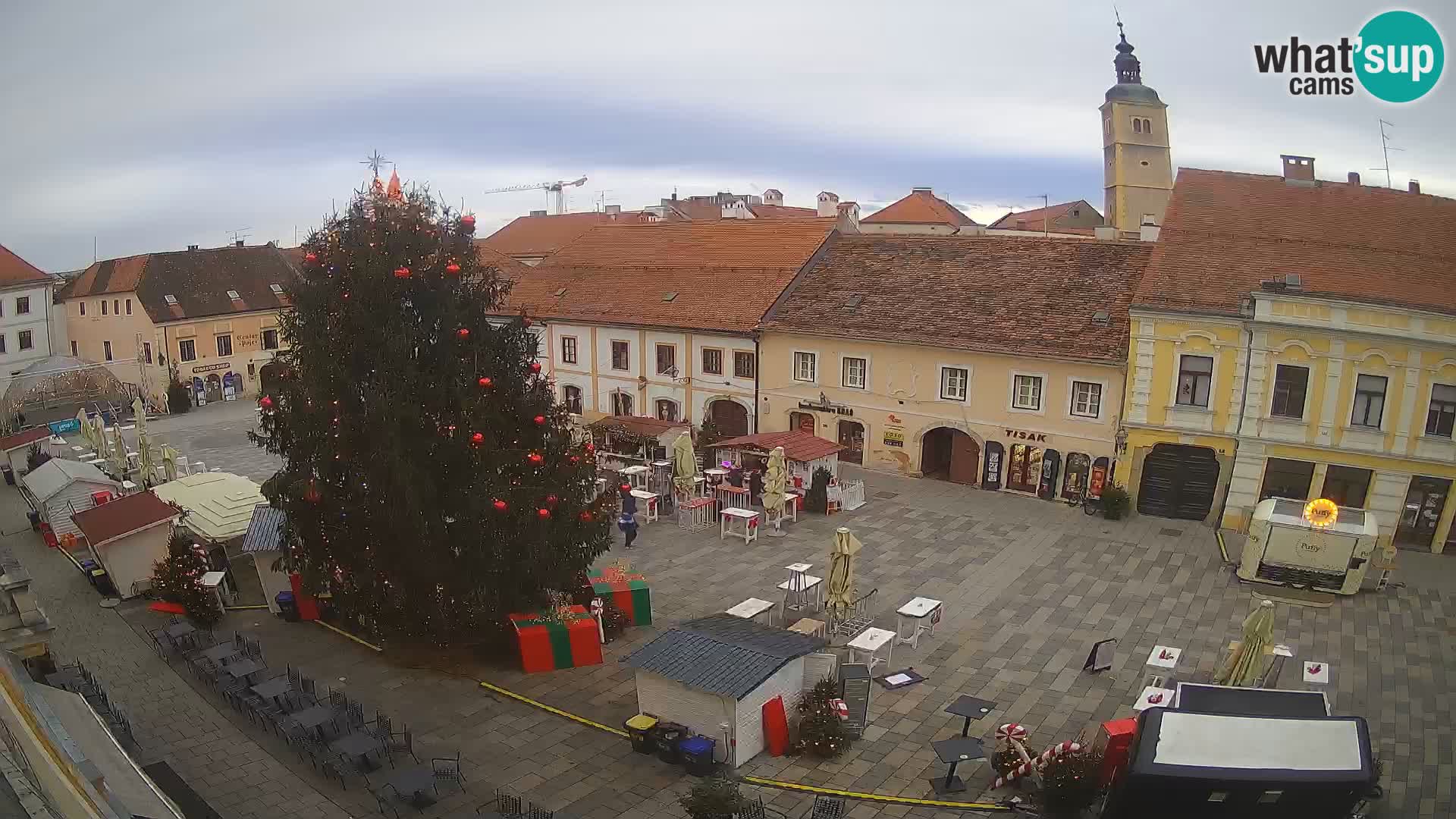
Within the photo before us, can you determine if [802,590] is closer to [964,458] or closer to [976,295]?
[964,458]

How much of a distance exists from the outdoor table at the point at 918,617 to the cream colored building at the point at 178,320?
39.5 metres

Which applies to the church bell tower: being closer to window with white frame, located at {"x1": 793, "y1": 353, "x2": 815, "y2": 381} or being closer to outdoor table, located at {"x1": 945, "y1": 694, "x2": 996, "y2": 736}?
window with white frame, located at {"x1": 793, "y1": 353, "x2": 815, "y2": 381}

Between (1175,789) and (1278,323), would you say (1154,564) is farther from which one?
(1175,789)

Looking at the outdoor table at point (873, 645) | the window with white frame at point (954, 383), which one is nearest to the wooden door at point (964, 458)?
the window with white frame at point (954, 383)

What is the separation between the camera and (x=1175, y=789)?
37.1 ft

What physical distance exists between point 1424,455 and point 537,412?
20891 mm

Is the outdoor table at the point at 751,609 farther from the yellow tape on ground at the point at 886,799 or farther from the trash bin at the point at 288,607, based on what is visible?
the trash bin at the point at 288,607

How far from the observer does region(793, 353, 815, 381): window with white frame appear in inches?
1259

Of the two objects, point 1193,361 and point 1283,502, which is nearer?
point 1283,502

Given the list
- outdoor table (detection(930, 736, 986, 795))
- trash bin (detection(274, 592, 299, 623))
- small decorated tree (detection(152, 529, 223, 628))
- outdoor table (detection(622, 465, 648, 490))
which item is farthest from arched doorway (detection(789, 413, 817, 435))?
outdoor table (detection(930, 736, 986, 795))

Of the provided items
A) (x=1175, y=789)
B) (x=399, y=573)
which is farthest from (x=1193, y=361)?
(x=399, y=573)

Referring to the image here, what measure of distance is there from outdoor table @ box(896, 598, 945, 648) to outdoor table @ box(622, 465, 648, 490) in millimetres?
11390

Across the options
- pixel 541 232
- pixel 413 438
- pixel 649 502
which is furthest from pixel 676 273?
pixel 541 232

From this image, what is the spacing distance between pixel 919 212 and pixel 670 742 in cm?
5230
